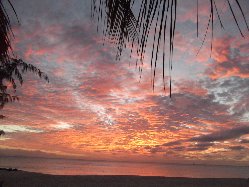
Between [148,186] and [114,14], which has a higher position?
[148,186]

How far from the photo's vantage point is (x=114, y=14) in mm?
1040

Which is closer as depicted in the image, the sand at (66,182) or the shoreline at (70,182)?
the sand at (66,182)

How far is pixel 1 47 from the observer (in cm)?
114

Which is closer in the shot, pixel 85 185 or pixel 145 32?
pixel 145 32

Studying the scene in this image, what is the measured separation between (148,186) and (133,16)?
22.5 metres

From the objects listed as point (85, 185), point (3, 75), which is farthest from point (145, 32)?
point (85, 185)

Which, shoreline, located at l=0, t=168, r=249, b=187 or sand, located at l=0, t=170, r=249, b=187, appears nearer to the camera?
sand, located at l=0, t=170, r=249, b=187

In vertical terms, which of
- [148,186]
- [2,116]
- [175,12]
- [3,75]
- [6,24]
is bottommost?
[175,12]

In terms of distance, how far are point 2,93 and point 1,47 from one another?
40.1 ft

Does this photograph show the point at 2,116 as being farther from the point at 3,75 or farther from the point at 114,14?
the point at 114,14

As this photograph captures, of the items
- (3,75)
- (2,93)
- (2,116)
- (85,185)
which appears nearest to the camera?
(3,75)

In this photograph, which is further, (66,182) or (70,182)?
(70,182)

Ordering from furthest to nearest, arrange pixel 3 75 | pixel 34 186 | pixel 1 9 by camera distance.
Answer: pixel 34 186
pixel 3 75
pixel 1 9

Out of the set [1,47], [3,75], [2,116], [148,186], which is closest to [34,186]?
[2,116]
